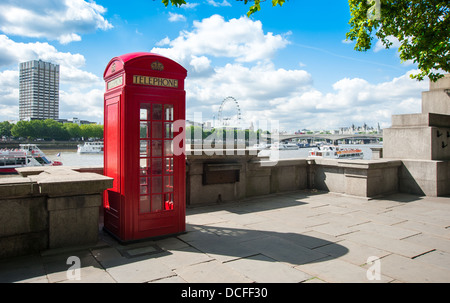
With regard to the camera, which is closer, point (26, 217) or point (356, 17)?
point (26, 217)

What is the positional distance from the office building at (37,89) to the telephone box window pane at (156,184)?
175167 mm

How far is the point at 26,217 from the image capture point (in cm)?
432

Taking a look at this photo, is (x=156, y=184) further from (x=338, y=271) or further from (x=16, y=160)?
(x=16, y=160)

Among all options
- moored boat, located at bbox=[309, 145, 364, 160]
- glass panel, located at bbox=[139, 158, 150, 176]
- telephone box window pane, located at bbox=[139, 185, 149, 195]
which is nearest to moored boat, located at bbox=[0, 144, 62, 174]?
moored boat, located at bbox=[309, 145, 364, 160]

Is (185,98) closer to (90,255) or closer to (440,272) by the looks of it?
(90,255)

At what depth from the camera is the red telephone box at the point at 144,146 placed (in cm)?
484

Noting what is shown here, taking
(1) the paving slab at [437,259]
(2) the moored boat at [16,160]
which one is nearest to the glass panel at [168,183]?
(1) the paving slab at [437,259]

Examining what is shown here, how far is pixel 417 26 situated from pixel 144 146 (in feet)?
31.6

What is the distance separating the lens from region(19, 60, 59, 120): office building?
15288 centimetres

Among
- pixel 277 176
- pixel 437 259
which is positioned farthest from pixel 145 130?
pixel 277 176

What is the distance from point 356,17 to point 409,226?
307 inches

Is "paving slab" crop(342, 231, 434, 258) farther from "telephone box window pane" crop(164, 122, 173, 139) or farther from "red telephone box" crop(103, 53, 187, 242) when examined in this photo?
"telephone box window pane" crop(164, 122, 173, 139)

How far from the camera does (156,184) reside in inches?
206
